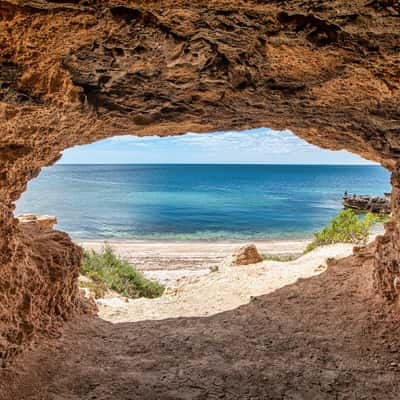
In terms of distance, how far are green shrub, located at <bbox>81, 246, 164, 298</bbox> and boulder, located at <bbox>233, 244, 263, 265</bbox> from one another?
4267mm

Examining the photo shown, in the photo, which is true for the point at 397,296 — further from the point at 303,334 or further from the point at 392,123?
the point at 392,123

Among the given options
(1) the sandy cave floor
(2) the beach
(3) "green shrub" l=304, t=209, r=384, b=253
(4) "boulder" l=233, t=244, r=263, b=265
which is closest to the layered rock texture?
(1) the sandy cave floor

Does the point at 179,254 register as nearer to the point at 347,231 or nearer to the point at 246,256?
the point at 246,256

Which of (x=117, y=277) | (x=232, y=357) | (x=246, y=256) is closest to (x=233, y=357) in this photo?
(x=232, y=357)

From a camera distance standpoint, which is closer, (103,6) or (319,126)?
(103,6)

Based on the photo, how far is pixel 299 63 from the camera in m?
3.95

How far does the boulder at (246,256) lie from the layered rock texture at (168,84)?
18.4 ft

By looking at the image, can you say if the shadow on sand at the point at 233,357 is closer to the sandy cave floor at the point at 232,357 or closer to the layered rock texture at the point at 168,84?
the sandy cave floor at the point at 232,357

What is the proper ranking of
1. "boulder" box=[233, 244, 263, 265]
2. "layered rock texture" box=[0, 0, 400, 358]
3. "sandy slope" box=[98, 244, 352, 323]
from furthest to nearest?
"boulder" box=[233, 244, 263, 265], "sandy slope" box=[98, 244, 352, 323], "layered rock texture" box=[0, 0, 400, 358]

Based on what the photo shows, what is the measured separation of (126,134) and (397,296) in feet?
20.0

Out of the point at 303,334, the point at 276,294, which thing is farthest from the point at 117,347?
the point at 276,294

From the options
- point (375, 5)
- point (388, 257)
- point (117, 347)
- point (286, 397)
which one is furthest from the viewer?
point (388, 257)

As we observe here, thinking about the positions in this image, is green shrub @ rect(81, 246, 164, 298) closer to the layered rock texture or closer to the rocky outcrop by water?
the layered rock texture

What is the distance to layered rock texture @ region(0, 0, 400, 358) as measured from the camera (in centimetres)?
307
